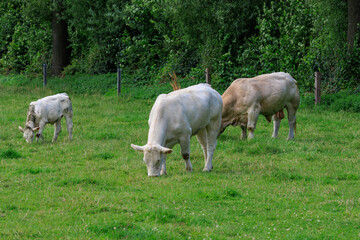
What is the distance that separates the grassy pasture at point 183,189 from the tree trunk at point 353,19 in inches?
240

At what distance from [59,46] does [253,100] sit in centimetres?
1832

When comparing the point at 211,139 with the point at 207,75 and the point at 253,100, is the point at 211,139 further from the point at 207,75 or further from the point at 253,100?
the point at 207,75

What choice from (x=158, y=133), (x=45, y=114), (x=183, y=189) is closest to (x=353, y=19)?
(x=45, y=114)

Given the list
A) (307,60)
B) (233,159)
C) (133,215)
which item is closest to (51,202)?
(133,215)

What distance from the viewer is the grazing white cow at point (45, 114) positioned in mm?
14906

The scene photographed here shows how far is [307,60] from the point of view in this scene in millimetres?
22188

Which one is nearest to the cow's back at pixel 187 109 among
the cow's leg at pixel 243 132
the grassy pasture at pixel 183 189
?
the grassy pasture at pixel 183 189

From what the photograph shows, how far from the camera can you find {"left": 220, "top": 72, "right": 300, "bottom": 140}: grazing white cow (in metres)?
15.0

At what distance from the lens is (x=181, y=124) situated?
10.8 m

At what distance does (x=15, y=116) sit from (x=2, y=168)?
8.39 metres

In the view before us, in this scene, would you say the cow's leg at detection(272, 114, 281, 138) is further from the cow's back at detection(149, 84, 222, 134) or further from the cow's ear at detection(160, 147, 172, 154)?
the cow's ear at detection(160, 147, 172, 154)

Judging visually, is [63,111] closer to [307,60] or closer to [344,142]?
[344,142]

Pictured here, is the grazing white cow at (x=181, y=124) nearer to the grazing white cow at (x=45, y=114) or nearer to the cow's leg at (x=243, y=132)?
the cow's leg at (x=243, y=132)

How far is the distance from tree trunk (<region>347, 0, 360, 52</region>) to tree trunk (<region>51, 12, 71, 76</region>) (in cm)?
1569
